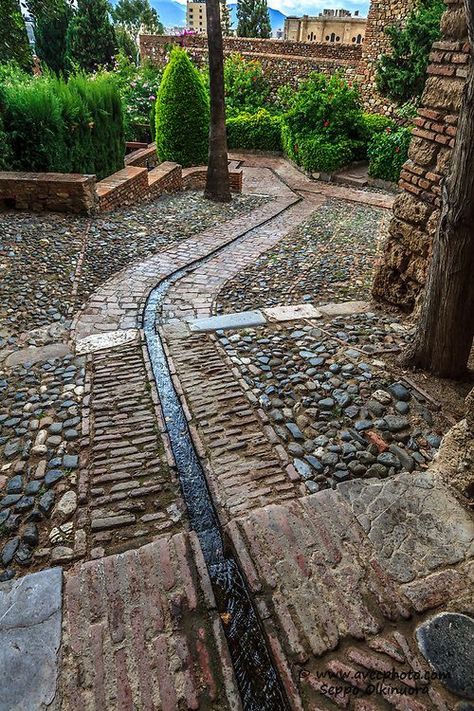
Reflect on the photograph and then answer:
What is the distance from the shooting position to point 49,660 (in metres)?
1.79

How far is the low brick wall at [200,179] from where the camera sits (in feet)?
33.7

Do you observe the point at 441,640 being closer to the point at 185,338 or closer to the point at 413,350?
the point at 413,350

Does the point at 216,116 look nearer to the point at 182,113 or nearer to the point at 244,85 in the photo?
the point at 182,113

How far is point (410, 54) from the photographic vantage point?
40.0ft

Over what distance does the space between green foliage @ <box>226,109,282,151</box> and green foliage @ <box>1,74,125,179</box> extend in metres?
6.23

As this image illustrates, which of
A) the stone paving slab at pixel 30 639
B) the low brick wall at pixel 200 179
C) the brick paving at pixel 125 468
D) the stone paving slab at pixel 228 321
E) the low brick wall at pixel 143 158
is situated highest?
the low brick wall at pixel 143 158

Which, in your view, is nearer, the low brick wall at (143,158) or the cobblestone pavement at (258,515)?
Answer: the cobblestone pavement at (258,515)

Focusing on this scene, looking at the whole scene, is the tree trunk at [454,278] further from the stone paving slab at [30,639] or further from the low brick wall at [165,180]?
the low brick wall at [165,180]

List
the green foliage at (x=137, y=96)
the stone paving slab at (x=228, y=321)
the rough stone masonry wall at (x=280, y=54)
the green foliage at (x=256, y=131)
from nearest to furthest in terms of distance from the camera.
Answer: the stone paving slab at (x=228, y=321) < the green foliage at (x=137, y=96) < the green foliage at (x=256, y=131) < the rough stone masonry wall at (x=280, y=54)

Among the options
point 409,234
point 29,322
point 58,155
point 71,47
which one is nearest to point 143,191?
point 58,155

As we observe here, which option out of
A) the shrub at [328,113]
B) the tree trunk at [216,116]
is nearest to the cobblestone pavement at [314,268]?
the tree trunk at [216,116]

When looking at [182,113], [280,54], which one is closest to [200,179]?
[182,113]

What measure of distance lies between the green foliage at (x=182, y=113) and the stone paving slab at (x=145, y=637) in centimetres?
1058

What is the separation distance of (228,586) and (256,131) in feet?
49.0
